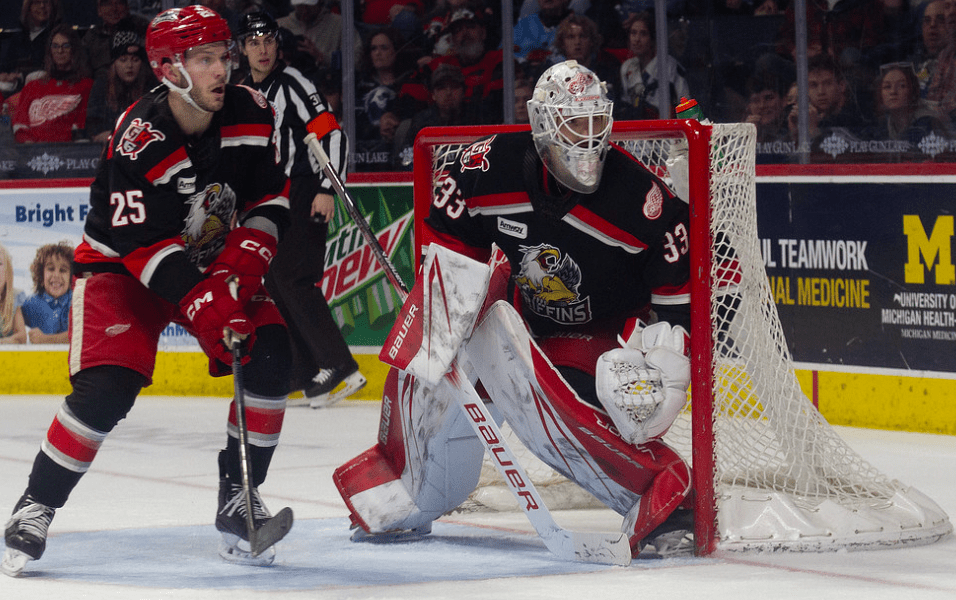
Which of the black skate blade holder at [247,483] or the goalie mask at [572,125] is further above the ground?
the goalie mask at [572,125]

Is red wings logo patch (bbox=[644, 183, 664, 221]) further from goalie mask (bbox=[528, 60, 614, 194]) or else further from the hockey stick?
the hockey stick

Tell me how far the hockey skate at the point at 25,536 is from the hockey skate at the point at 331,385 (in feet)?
9.55

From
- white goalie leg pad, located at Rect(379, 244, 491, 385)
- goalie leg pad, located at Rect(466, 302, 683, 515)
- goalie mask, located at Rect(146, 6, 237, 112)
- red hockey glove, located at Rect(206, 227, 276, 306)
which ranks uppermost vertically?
goalie mask, located at Rect(146, 6, 237, 112)

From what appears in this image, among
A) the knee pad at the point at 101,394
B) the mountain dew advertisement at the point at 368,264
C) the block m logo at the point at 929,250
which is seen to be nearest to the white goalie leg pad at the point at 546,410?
the knee pad at the point at 101,394

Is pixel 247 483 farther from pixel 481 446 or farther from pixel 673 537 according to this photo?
pixel 673 537

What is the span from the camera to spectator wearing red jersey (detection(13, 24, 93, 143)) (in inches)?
284

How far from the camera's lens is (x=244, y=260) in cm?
338

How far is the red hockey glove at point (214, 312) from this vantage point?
3238mm

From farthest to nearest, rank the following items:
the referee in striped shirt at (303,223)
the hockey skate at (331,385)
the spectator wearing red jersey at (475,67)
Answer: the spectator wearing red jersey at (475,67) → the hockey skate at (331,385) → the referee in striped shirt at (303,223)

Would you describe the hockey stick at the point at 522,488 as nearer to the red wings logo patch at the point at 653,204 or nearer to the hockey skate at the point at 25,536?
the red wings logo patch at the point at 653,204

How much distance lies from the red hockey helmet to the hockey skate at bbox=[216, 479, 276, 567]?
3.12ft

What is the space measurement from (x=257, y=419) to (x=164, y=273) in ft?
1.40

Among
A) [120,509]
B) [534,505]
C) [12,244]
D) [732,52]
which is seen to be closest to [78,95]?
[12,244]

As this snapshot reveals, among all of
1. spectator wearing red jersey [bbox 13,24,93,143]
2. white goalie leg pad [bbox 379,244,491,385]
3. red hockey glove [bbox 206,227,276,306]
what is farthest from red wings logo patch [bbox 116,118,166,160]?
spectator wearing red jersey [bbox 13,24,93,143]
